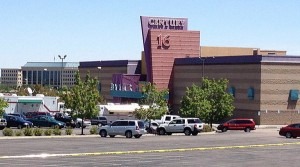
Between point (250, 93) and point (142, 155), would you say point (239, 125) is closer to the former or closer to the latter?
point (250, 93)

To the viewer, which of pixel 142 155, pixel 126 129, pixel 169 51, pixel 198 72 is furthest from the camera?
pixel 169 51

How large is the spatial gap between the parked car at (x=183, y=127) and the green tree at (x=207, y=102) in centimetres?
1133

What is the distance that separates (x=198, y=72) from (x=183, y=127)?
1764 inches

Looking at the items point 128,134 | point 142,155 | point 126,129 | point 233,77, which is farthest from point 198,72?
point 142,155

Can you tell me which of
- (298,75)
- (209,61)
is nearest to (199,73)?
(209,61)

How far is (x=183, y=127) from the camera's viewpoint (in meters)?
61.0

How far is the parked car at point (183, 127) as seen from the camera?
60944mm

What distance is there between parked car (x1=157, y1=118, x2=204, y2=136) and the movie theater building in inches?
1197

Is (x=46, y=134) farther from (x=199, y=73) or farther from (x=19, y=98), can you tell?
(x=199, y=73)

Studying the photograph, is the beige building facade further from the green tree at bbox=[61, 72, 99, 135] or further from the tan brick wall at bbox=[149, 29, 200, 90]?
the green tree at bbox=[61, 72, 99, 135]

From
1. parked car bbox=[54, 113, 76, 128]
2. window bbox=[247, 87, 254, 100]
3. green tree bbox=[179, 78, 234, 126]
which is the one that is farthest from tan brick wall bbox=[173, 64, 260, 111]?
parked car bbox=[54, 113, 76, 128]

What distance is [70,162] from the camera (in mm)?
30531

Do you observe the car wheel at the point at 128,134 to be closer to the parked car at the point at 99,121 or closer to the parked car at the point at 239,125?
the parked car at the point at 239,125

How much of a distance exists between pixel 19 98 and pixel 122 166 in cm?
6496
